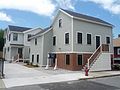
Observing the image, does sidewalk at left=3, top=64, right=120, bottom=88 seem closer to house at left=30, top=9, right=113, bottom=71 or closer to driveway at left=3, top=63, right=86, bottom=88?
driveway at left=3, top=63, right=86, bottom=88

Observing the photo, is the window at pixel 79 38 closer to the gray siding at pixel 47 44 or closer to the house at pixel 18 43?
the gray siding at pixel 47 44

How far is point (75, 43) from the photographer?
24.2 m

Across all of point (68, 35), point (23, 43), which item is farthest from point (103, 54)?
point (23, 43)

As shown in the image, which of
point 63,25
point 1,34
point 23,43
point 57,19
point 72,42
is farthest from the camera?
point 1,34

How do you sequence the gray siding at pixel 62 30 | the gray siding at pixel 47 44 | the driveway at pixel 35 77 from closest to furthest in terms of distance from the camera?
the driveway at pixel 35 77 < the gray siding at pixel 62 30 < the gray siding at pixel 47 44

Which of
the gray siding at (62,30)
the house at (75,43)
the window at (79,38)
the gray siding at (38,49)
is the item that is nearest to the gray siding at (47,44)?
the house at (75,43)

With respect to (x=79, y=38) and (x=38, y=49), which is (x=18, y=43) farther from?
(x=79, y=38)

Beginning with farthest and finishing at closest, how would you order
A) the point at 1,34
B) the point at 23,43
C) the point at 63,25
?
the point at 1,34
the point at 23,43
the point at 63,25

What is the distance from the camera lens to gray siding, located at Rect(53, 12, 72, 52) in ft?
81.5

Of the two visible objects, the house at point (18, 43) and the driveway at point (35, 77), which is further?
the house at point (18, 43)

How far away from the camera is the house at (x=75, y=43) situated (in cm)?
2398

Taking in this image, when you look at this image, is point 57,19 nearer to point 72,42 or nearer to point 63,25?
point 63,25

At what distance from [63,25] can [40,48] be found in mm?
5687

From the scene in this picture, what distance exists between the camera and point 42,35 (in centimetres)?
2862
